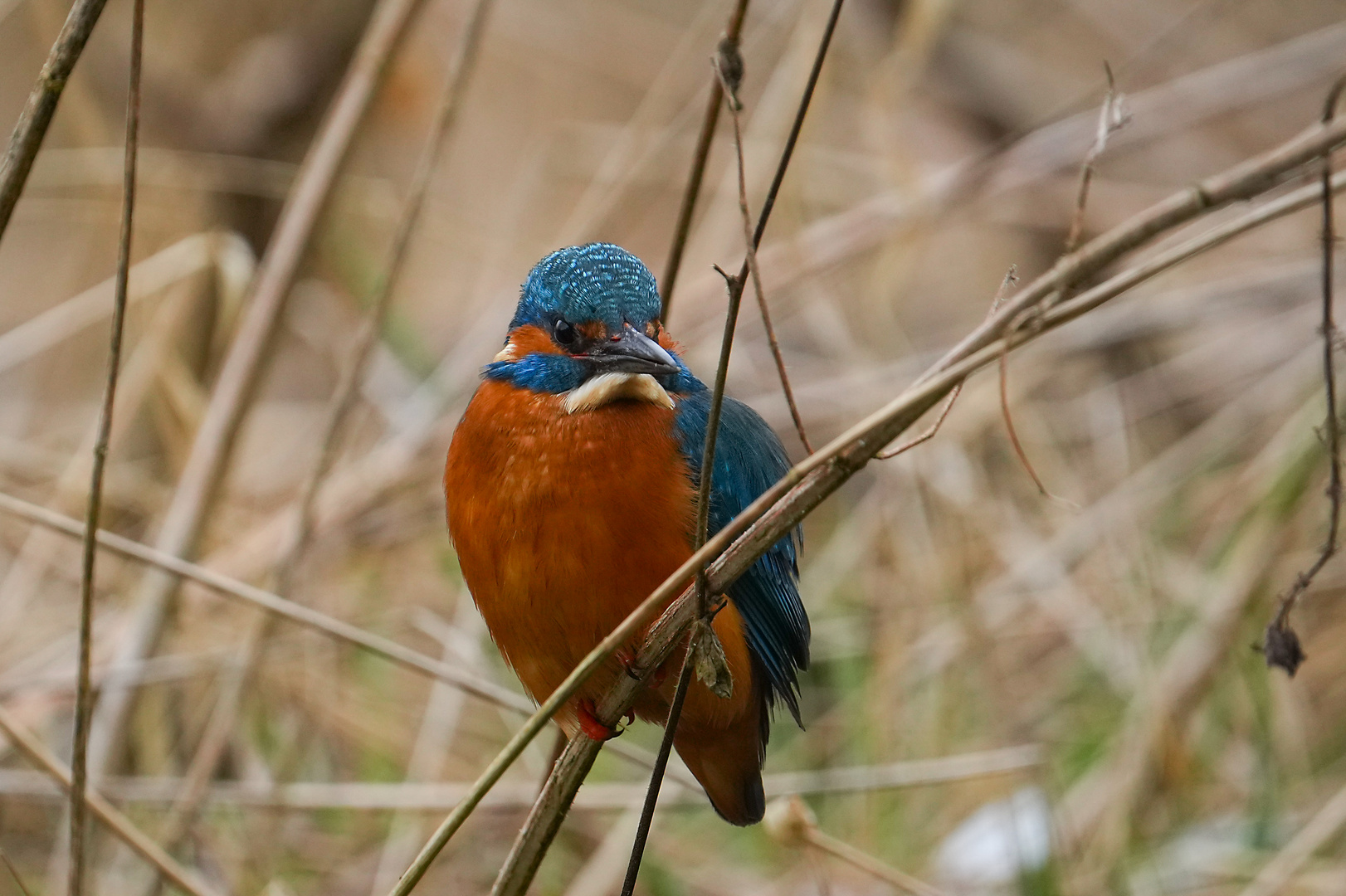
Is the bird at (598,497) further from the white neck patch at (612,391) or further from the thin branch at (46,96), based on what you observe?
the thin branch at (46,96)

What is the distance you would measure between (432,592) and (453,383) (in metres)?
0.90

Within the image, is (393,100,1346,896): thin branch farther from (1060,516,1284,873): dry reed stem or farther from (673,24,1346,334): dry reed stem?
(673,24,1346,334): dry reed stem

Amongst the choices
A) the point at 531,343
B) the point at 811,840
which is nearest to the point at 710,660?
the point at 811,840

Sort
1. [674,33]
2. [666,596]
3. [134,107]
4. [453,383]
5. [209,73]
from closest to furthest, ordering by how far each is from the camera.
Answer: [666,596], [134,107], [453,383], [209,73], [674,33]

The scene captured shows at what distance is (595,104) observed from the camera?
25.2ft

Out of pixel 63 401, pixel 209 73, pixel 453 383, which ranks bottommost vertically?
pixel 453 383

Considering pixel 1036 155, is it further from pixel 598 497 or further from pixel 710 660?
pixel 710 660

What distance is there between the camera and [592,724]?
2.06 meters

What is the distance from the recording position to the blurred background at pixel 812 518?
329 centimetres

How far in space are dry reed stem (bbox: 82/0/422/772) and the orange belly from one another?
40.5 inches

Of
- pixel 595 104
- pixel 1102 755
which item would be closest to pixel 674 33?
pixel 595 104

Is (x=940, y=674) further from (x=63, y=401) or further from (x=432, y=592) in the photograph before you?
(x=63, y=401)

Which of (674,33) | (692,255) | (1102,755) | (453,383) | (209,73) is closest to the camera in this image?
(1102,755)

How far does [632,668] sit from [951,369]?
81 cm
